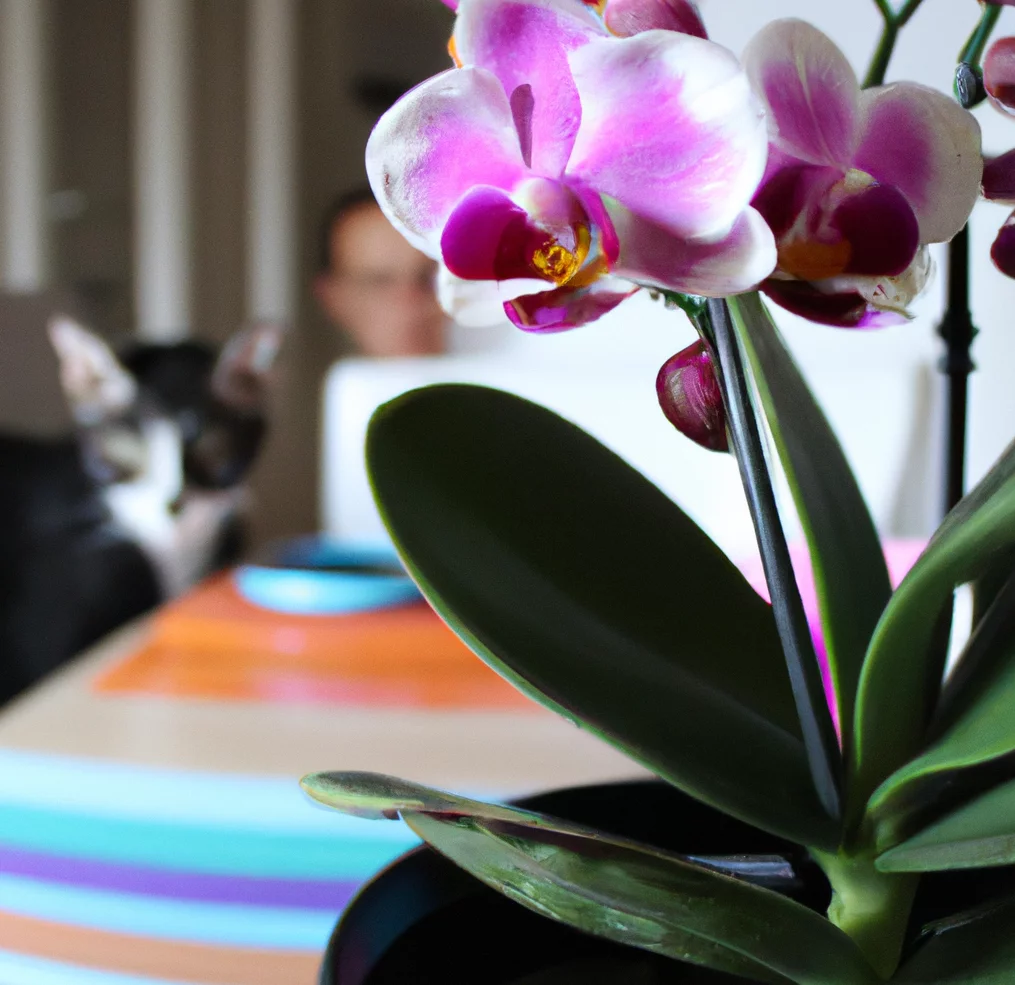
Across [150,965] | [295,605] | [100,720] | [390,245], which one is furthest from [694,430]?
[390,245]

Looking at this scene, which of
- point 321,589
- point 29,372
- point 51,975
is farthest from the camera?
point 29,372

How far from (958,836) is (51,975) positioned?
42 cm

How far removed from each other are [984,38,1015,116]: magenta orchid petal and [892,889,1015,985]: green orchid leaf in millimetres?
172

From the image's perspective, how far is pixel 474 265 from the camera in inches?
8.2

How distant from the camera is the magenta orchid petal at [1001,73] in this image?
0.23 metres

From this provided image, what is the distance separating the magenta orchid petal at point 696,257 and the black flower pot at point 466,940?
14 cm

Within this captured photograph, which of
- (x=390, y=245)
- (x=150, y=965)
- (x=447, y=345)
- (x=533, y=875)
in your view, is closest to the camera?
(x=533, y=875)

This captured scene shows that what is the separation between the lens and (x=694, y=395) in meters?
0.24

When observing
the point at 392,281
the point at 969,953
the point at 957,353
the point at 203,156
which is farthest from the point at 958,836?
the point at 203,156

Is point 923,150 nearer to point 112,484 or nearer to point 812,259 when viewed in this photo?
point 812,259

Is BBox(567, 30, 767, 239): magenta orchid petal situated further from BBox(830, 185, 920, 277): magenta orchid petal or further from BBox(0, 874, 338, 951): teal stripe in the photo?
BBox(0, 874, 338, 951): teal stripe

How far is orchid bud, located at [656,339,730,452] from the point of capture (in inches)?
9.3

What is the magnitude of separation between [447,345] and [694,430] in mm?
1640

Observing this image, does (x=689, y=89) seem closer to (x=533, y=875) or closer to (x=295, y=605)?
(x=533, y=875)
